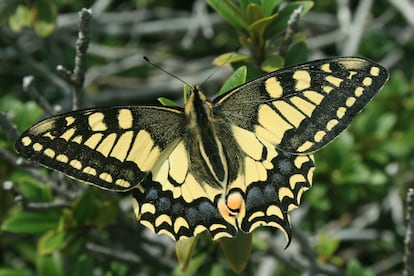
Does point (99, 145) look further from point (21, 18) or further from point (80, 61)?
point (21, 18)

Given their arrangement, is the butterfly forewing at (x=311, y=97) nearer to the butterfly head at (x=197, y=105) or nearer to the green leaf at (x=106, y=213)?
the butterfly head at (x=197, y=105)

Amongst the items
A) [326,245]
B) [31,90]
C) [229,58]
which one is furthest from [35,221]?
[326,245]

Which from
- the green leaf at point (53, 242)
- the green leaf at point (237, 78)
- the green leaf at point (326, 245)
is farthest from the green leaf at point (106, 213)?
the green leaf at point (326, 245)

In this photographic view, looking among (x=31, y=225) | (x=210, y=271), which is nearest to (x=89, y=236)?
(x=31, y=225)

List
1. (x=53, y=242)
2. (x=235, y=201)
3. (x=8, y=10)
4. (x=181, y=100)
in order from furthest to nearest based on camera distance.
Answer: (x=181, y=100) → (x=8, y=10) → (x=53, y=242) → (x=235, y=201)

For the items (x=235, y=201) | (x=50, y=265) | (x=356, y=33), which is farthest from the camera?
(x=356, y=33)

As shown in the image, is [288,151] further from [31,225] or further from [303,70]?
[31,225]
